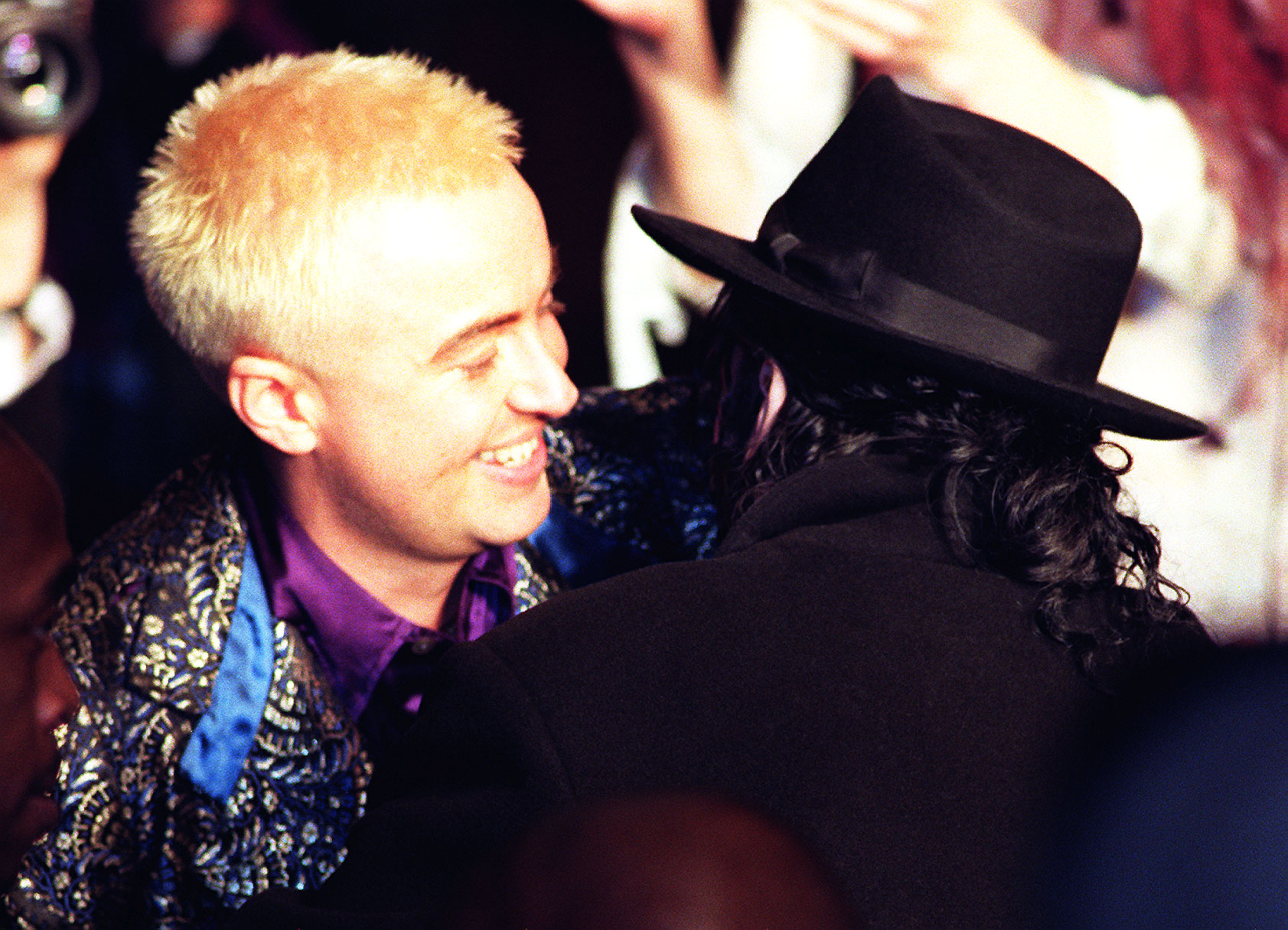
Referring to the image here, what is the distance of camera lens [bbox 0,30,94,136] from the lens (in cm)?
225

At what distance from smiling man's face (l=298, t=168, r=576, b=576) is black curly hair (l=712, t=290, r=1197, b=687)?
28 cm

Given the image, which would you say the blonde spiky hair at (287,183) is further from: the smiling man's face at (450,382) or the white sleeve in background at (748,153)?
the white sleeve in background at (748,153)

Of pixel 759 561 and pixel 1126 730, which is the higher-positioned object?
pixel 1126 730

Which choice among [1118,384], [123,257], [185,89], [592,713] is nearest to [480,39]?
[185,89]

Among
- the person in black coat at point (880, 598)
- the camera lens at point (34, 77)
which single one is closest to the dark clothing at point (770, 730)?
the person in black coat at point (880, 598)

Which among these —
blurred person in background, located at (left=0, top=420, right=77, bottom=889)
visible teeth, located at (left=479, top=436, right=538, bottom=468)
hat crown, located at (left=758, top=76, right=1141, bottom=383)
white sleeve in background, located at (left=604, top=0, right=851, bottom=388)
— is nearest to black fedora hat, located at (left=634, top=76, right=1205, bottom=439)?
hat crown, located at (left=758, top=76, right=1141, bottom=383)

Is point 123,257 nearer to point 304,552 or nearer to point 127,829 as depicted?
point 304,552

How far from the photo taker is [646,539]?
2125 millimetres

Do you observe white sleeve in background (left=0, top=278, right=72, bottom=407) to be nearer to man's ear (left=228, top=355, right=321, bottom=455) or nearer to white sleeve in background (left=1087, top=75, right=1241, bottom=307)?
man's ear (left=228, top=355, right=321, bottom=455)

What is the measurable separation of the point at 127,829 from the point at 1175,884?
1.48 meters

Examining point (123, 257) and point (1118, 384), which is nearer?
point (123, 257)

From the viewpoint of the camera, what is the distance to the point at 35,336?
7.89ft

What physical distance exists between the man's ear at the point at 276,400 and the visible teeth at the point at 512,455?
0.23 meters

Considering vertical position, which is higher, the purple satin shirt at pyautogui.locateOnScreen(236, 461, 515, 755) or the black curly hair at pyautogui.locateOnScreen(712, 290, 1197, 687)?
the black curly hair at pyautogui.locateOnScreen(712, 290, 1197, 687)
